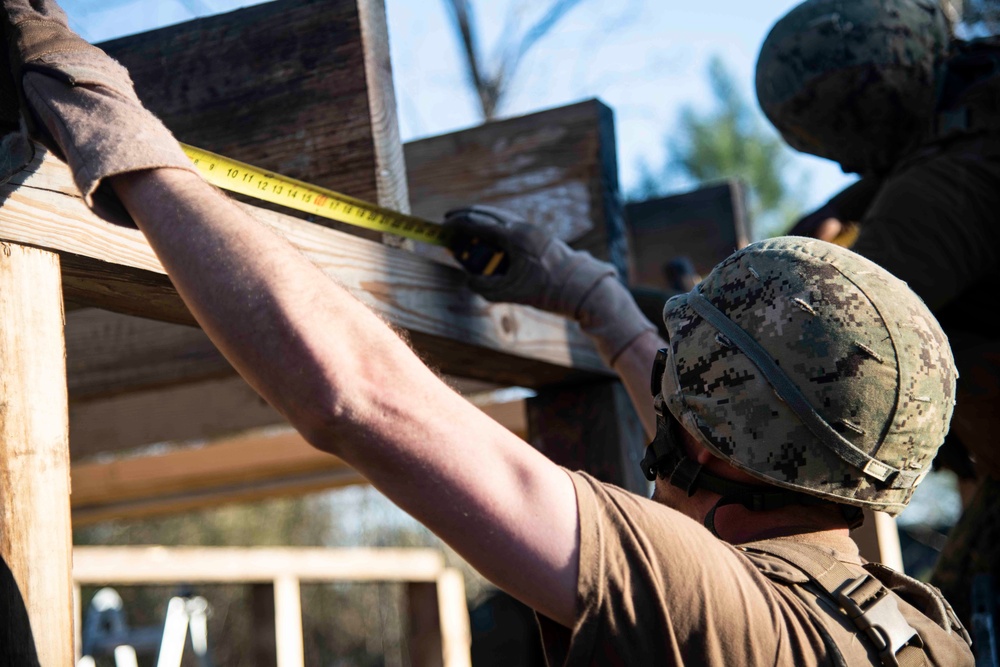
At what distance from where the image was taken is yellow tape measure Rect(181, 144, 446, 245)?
1.90 m

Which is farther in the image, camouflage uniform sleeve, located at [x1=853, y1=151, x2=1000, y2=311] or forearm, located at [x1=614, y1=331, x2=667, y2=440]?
camouflage uniform sleeve, located at [x1=853, y1=151, x2=1000, y2=311]

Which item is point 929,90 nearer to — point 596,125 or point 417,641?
point 596,125

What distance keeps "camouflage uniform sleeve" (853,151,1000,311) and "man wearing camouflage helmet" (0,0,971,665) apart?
42.0 inches

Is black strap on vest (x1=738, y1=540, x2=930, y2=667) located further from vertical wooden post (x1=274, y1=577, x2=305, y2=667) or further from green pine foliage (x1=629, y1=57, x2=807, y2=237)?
green pine foliage (x1=629, y1=57, x2=807, y2=237)

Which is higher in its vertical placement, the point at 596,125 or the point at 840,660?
the point at 596,125

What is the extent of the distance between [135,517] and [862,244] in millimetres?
4315

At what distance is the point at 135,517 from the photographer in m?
5.66

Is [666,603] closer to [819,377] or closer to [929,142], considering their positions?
[819,377]

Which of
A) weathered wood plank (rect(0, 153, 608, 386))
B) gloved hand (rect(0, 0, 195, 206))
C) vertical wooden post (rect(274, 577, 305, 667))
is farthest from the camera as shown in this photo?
vertical wooden post (rect(274, 577, 305, 667))

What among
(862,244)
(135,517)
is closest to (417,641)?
(135,517)

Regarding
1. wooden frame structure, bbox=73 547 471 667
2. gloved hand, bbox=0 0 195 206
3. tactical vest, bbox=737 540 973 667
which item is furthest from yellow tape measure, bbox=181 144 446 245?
wooden frame structure, bbox=73 547 471 667

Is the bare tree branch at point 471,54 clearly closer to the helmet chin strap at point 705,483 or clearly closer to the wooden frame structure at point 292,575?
the wooden frame structure at point 292,575

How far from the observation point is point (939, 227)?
2.77 meters

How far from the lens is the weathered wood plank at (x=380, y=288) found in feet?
5.22
